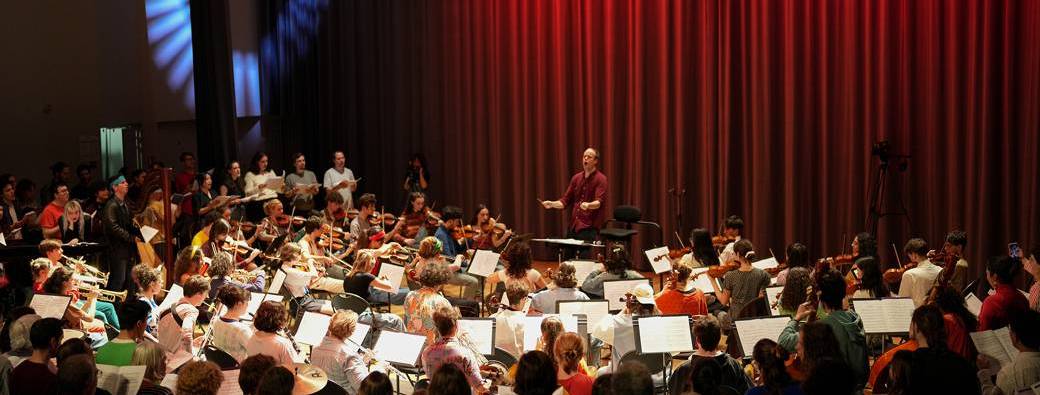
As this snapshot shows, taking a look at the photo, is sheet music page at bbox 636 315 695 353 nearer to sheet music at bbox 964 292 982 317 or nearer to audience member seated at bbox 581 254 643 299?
audience member seated at bbox 581 254 643 299

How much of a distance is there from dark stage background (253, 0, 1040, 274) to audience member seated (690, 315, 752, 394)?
5869 mm

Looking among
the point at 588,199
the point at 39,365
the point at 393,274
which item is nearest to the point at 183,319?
the point at 39,365

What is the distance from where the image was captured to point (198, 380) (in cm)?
467

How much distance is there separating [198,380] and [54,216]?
6.27 meters

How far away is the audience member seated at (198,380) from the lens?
466cm

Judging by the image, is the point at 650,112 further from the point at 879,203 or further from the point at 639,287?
the point at 639,287

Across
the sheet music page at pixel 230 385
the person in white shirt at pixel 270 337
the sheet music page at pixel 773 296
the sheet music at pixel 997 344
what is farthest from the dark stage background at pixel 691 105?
the sheet music page at pixel 230 385

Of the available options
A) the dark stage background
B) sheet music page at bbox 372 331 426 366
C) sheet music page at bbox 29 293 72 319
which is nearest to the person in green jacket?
sheet music page at bbox 372 331 426 366

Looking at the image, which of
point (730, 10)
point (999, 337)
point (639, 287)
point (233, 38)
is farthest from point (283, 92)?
point (999, 337)

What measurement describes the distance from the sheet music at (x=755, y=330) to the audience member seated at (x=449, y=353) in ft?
4.96

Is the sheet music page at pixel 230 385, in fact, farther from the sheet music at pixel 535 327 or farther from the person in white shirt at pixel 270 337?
the sheet music at pixel 535 327

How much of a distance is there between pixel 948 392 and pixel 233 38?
1311 centimetres

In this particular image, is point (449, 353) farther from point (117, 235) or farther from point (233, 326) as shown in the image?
point (117, 235)

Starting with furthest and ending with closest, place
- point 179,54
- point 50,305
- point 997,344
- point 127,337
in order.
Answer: point 179,54, point 50,305, point 127,337, point 997,344
